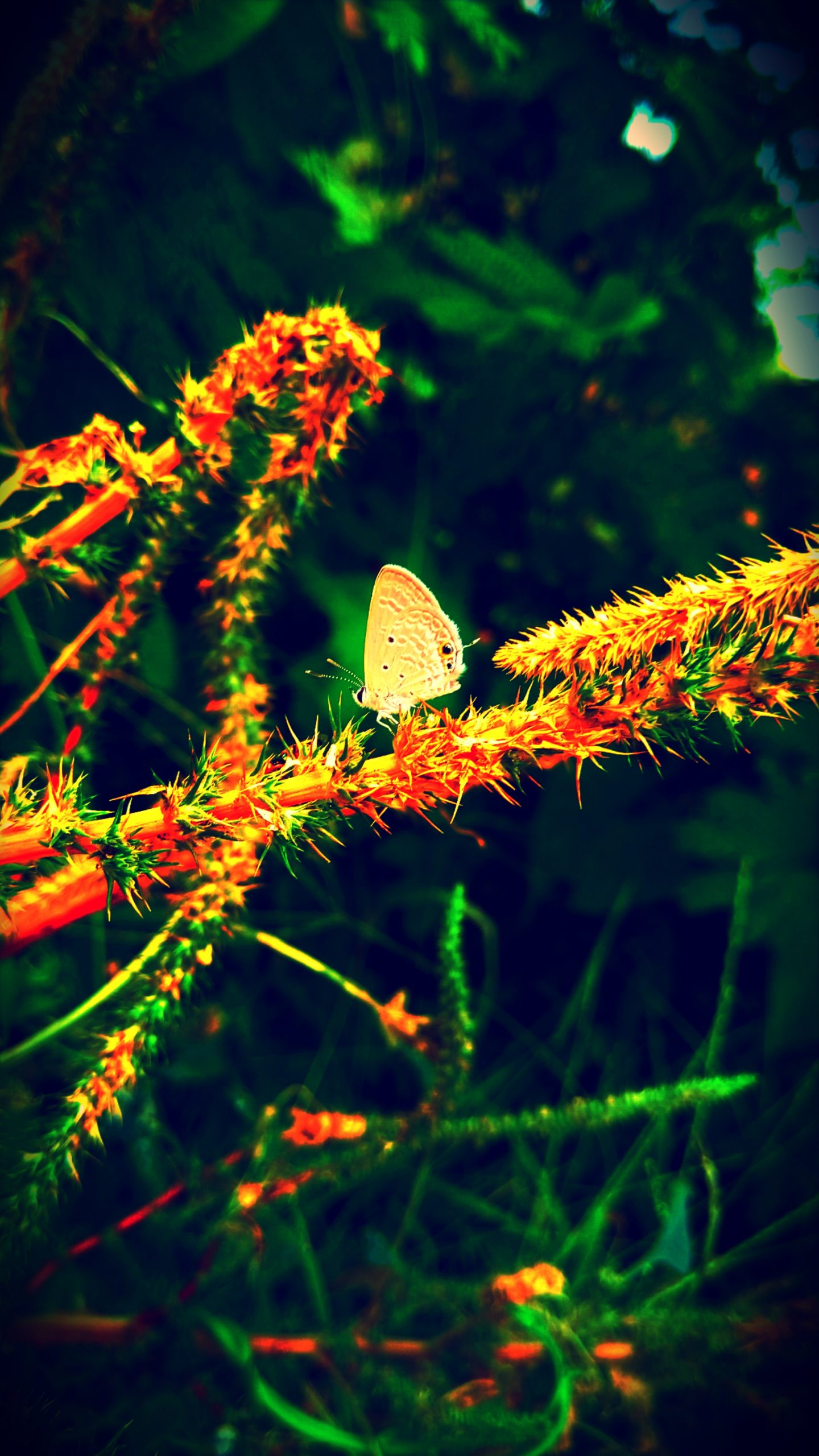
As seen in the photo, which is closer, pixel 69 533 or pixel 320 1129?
pixel 69 533

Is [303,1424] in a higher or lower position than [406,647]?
lower

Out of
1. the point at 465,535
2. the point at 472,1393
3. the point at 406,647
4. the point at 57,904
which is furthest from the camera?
the point at 465,535

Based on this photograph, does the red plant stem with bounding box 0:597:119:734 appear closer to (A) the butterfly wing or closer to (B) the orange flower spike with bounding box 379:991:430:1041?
(A) the butterfly wing

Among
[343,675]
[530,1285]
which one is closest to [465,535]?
[343,675]

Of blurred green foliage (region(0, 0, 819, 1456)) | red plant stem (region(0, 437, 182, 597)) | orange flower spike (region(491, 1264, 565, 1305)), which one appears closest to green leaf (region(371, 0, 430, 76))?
blurred green foliage (region(0, 0, 819, 1456))

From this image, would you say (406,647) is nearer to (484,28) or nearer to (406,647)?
(406,647)

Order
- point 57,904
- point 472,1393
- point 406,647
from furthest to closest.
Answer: point 472,1393 → point 406,647 → point 57,904
